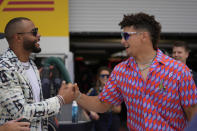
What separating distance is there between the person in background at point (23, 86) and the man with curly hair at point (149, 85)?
22.3 inches

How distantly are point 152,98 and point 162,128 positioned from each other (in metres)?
0.27

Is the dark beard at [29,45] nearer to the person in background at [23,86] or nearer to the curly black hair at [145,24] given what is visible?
the person in background at [23,86]

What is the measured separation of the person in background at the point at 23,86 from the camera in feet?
7.19

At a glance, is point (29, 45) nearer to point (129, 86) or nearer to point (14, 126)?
point (14, 126)

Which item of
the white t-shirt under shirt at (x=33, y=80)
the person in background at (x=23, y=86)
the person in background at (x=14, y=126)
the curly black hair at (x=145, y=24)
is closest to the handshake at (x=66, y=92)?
the person in background at (x=23, y=86)

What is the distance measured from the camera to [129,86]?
2721mm

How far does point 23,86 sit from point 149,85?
3.60 ft

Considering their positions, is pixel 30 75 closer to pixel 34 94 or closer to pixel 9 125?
pixel 34 94

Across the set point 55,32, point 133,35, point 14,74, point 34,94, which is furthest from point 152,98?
point 55,32

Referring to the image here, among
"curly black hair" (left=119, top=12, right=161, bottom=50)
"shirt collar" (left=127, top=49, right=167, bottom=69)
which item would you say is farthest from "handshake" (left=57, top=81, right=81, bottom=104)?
"curly black hair" (left=119, top=12, right=161, bottom=50)

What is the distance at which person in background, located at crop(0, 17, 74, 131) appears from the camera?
2.19 meters

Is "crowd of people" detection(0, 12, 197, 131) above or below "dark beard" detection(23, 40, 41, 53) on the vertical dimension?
below

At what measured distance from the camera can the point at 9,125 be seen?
212cm

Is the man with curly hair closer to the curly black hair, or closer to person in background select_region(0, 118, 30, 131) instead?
the curly black hair
